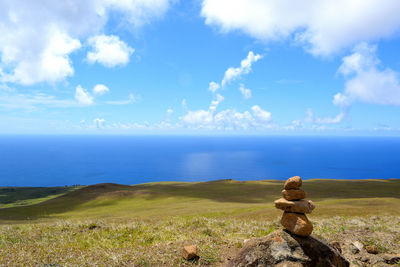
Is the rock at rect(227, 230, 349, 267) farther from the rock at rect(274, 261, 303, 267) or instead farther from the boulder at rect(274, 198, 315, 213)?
the boulder at rect(274, 198, 315, 213)

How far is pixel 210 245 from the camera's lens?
42.4ft

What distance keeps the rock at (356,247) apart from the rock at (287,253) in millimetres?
3039

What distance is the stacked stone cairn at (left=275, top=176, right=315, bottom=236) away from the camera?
9.85m

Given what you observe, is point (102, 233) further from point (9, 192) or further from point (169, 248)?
point (9, 192)

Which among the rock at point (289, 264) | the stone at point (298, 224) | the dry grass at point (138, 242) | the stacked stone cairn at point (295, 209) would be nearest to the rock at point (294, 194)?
the stacked stone cairn at point (295, 209)

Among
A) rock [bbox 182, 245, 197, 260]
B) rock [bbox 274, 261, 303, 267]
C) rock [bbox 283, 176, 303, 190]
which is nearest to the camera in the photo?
rock [bbox 274, 261, 303, 267]

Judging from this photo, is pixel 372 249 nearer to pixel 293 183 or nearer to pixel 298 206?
pixel 298 206

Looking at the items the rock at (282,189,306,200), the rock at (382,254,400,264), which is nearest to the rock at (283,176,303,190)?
the rock at (282,189,306,200)

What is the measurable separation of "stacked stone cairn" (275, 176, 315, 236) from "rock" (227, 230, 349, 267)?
40cm

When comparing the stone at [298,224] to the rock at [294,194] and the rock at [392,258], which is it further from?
the rock at [392,258]

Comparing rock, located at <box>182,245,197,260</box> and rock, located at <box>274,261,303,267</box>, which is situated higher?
rock, located at <box>274,261,303,267</box>

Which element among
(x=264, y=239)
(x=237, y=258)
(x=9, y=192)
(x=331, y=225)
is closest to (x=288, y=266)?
(x=264, y=239)

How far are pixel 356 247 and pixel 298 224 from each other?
5600mm

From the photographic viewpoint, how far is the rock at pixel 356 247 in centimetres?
1254
